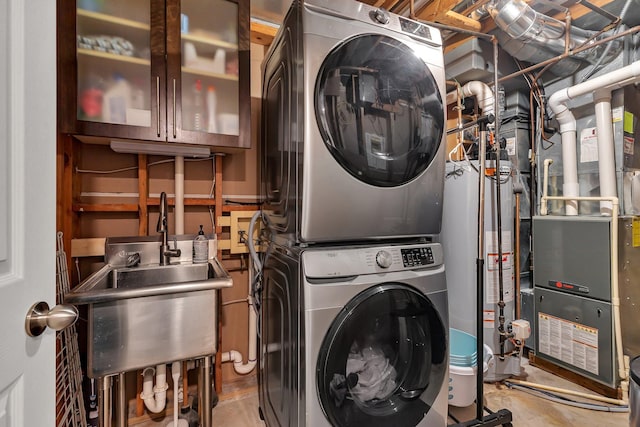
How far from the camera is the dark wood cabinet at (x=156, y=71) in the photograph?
1.37 m

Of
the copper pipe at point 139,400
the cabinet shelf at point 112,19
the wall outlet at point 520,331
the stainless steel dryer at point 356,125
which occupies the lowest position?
the copper pipe at point 139,400

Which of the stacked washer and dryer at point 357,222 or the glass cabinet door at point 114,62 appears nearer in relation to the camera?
the stacked washer and dryer at point 357,222

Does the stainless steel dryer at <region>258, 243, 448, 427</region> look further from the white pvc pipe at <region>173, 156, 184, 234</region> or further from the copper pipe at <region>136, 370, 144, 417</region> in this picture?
the copper pipe at <region>136, 370, 144, 417</region>

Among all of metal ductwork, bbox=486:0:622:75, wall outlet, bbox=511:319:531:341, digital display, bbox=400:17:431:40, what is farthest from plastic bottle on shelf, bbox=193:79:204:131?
wall outlet, bbox=511:319:531:341

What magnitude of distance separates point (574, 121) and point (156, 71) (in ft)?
9.56

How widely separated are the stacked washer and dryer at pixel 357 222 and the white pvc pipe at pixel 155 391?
0.60 m

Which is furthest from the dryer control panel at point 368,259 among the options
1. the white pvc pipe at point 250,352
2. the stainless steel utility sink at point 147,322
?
the white pvc pipe at point 250,352

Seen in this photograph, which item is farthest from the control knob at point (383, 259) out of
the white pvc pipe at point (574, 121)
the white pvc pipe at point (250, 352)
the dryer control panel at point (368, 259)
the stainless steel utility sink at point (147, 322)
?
the white pvc pipe at point (574, 121)

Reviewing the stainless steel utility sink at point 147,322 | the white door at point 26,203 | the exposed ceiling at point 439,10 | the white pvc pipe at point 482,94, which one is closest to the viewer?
the white door at point 26,203

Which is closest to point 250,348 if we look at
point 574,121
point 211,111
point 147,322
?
point 147,322

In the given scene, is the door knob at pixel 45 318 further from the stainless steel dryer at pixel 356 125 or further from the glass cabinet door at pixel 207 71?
the glass cabinet door at pixel 207 71

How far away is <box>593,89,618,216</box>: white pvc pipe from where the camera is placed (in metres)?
2.04

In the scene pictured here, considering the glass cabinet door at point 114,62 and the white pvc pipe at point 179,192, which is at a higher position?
the glass cabinet door at point 114,62

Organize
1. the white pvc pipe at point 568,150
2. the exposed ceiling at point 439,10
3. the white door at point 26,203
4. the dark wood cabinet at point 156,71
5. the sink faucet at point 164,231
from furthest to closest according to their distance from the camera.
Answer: the white pvc pipe at point 568,150 < the exposed ceiling at point 439,10 < the sink faucet at point 164,231 < the dark wood cabinet at point 156,71 < the white door at point 26,203
